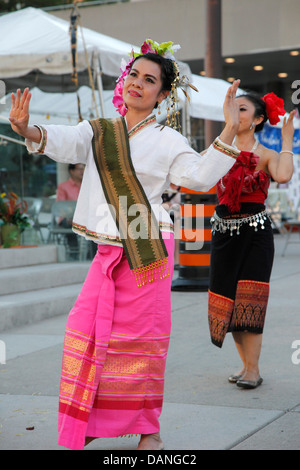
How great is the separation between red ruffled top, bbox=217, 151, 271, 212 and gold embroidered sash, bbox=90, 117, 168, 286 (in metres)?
1.47

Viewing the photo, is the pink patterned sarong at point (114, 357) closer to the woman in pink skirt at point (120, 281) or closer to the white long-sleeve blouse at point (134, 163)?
the woman in pink skirt at point (120, 281)

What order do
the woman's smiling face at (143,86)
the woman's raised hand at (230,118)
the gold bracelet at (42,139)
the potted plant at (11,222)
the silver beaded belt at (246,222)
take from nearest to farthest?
the woman's raised hand at (230,118) < the gold bracelet at (42,139) < the woman's smiling face at (143,86) < the silver beaded belt at (246,222) < the potted plant at (11,222)

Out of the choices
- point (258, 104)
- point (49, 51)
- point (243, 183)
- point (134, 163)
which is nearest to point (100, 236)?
point (134, 163)

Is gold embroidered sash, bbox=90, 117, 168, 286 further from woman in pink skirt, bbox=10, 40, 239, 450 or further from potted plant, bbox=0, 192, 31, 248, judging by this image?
potted plant, bbox=0, 192, 31, 248

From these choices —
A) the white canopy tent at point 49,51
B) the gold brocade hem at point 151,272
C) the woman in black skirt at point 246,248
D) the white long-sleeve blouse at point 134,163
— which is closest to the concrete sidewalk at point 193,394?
the woman in black skirt at point 246,248

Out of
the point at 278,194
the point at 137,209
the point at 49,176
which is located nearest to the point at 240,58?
the point at 278,194

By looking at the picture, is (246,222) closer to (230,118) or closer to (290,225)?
(230,118)

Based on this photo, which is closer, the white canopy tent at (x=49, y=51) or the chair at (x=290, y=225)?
the white canopy tent at (x=49, y=51)

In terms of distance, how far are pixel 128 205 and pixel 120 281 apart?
35cm

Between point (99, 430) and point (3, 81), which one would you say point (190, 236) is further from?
point (99, 430)

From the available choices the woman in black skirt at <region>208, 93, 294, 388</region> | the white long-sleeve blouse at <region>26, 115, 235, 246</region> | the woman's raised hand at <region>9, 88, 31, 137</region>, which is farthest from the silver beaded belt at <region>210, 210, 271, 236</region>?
the woman's raised hand at <region>9, 88, 31, 137</region>

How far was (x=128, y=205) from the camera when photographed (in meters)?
3.30

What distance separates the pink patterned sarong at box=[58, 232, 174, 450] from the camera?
330 cm

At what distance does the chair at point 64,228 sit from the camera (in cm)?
975
